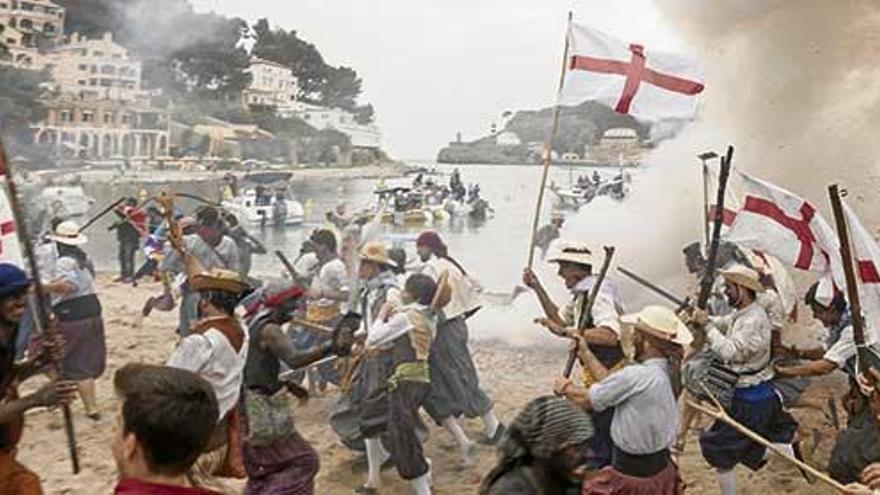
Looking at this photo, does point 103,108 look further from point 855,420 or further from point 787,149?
point 855,420

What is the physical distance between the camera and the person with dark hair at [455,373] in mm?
7211

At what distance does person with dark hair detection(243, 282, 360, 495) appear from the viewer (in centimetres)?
490

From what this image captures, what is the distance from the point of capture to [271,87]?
26641 mm

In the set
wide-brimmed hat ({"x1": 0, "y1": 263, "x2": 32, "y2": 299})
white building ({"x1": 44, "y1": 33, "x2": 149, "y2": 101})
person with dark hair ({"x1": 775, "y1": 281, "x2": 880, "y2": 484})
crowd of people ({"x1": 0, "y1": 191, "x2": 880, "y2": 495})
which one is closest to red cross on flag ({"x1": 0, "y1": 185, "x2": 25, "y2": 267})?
crowd of people ({"x1": 0, "y1": 191, "x2": 880, "y2": 495})

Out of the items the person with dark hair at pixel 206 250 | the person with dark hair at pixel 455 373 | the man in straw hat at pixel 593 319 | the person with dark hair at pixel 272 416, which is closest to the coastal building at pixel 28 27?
the person with dark hair at pixel 206 250

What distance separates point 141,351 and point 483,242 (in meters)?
12.0

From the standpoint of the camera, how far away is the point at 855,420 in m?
5.08

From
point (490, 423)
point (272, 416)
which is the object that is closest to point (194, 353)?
point (272, 416)

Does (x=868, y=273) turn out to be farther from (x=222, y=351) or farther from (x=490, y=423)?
(x=490, y=423)

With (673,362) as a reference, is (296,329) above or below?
below

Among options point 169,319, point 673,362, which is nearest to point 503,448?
point 673,362

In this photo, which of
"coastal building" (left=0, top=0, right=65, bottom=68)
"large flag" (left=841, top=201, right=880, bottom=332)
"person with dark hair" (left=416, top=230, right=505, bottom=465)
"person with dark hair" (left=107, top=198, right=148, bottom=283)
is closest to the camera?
"large flag" (left=841, top=201, right=880, bottom=332)

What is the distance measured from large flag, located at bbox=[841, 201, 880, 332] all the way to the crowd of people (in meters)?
0.12

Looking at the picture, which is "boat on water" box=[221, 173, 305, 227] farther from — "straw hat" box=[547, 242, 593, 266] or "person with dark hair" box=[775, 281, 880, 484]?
"person with dark hair" box=[775, 281, 880, 484]
